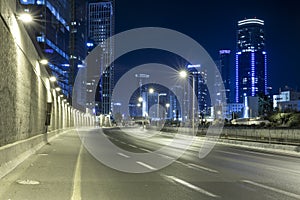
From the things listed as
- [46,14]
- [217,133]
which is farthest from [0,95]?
[46,14]

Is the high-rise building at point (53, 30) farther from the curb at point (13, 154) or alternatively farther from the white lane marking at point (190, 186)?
the white lane marking at point (190, 186)

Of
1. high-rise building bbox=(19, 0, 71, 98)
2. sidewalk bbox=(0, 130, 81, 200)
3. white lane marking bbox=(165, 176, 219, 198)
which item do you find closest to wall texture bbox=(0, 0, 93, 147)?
sidewalk bbox=(0, 130, 81, 200)

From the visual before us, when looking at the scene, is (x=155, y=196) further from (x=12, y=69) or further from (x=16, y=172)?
(x=12, y=69)

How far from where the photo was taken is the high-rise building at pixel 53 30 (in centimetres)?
11738

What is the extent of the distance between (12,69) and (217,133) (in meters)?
41.6

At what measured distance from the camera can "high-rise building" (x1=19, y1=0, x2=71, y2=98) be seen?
11738cm

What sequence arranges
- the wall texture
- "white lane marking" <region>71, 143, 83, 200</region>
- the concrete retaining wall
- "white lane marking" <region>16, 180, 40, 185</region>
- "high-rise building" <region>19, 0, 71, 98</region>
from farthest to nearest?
"high-rise building" <region>19, 0, 71, 98</region>
the wall texture
the concrete retaining wall
"white lane marking" <region>16, 180, 40, 185</region>
"white lane marking" <region>71, 143, 83, 200</region>

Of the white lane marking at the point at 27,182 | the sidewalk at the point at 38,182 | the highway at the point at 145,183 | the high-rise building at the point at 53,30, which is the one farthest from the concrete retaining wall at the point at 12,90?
the high-rise building at the point at 53,30

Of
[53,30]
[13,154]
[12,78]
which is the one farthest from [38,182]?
[53,30]

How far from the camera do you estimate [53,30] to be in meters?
134

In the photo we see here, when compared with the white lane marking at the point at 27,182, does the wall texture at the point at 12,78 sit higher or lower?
higher

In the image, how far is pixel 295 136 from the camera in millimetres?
39500

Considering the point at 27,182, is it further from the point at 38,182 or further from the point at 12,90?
the point at 12,90

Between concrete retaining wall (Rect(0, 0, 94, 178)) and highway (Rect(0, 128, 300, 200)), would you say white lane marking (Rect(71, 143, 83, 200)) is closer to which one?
highway (Rect(0, 128, 300, 200))
